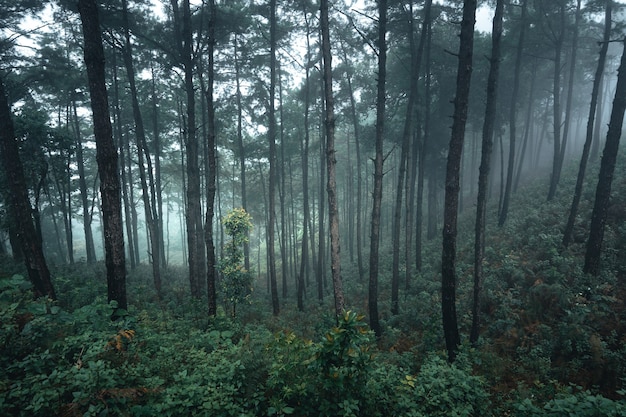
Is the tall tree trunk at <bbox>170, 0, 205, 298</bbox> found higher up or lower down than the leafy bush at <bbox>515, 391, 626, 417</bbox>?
higher up

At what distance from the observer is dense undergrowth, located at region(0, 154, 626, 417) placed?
4.12 meters

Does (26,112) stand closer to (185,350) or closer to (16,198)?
(16,198)

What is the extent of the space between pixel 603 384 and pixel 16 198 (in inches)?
692

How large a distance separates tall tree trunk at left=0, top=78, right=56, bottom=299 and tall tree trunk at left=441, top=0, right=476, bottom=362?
39.5ft

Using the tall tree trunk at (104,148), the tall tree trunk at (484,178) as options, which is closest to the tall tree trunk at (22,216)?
the tall tree trunk at (104,148)

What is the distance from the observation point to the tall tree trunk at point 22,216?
905 cm

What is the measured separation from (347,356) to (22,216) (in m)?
11.2

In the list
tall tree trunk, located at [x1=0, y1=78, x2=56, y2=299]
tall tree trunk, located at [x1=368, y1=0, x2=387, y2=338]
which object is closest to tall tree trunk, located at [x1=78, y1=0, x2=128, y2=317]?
tall tree trunk, located at [x1=0, y1=78, x2=56, y2=299]

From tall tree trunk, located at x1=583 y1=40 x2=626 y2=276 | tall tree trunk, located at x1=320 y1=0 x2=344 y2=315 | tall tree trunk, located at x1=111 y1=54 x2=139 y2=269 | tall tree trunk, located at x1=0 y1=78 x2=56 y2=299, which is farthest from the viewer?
tall tree trunk, located at x1=111 y1=54 x2=139 y2=269

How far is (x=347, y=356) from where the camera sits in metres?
4.36

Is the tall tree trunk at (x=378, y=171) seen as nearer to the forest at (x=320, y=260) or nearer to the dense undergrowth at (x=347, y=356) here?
the forest at (x=320, y=260)

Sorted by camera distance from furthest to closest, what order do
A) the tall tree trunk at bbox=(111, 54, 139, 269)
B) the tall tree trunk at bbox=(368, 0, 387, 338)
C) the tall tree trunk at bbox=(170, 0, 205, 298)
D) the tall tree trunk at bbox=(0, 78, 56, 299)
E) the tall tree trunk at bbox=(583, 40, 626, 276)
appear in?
the tall tree trunk at bbox=(111, 54, 139, 269) < the tall tree trunk at bbox=(170, 0, 205, 298) < the tall tree trunk at bbox=(583, 40, 626, 276) < the tall tree trunk at bbox=(368, 0, 387, 338) < the tall tree trunk at bbox=(0, 78, 56, 299)

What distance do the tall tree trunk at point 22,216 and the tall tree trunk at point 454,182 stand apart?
12.0 meters

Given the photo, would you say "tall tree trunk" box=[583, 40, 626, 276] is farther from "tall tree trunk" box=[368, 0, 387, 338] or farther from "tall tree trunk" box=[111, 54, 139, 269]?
"tall tree trunk" box=[111, 54, 139, 269]
